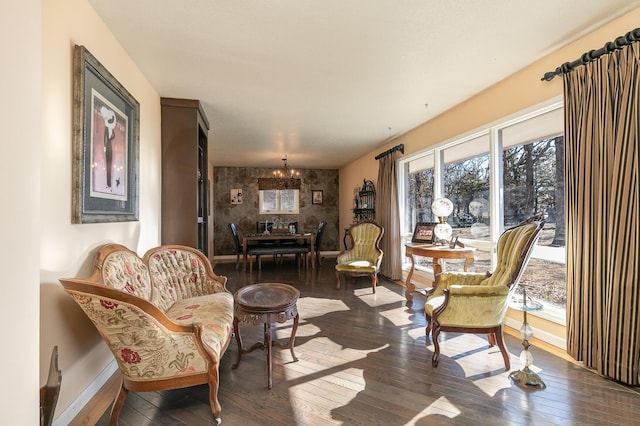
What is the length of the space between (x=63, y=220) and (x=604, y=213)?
144 inches

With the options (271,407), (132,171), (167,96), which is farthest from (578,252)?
(167,96)

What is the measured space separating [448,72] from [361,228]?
2969 millimetres

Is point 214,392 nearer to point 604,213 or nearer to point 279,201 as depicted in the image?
point 604,213

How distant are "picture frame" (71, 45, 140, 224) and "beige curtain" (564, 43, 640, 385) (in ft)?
11.8

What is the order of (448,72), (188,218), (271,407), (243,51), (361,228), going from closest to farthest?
(271,407) < (243,51) < (448,72) < (188,218) < (361,228)

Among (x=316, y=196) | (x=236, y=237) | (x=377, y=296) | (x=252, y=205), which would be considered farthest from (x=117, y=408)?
(x=316, y=196)

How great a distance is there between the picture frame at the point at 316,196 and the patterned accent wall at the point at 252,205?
8 cm

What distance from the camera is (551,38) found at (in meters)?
2.26

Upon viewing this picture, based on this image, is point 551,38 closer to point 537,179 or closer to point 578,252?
point 537,179

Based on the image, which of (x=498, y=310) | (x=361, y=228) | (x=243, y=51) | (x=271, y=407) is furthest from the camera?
(x=361, y=228)

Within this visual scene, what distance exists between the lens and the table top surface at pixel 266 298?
2049 millimetres

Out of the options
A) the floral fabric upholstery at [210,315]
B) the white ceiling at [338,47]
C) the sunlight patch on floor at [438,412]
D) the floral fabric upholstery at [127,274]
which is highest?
the white ceiling at [338,47]

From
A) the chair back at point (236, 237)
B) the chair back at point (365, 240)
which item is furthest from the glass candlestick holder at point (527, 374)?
the chair back at point (236, 237)

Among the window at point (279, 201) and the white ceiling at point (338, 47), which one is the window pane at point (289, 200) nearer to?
the window at point (279, 201)
